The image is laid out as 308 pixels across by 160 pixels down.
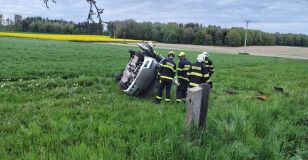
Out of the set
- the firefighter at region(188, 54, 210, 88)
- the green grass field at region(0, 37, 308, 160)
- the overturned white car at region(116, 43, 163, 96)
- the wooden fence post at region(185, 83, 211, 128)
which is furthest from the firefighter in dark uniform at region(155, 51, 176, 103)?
the wooden fence post at region(185, 83, 211, 128)

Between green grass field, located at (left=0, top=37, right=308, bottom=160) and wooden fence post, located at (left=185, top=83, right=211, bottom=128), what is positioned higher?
wooden fence post, located at (left=185, top=83, right=211, bottom=128)

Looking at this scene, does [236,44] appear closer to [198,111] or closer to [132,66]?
[132,66]

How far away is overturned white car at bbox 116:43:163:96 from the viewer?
39.4 ft

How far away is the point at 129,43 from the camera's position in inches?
2933

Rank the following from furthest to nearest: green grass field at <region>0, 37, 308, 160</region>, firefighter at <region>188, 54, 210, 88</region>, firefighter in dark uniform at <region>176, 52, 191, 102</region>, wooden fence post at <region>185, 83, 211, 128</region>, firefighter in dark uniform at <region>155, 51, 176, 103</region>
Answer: firefighter in dark uniform at <region>176, 52, 191, 102</region>
firefighter at <region>188, 54, 210, 88</region>
firefighter in dark uniform at <region>155, 51, 176, 103</region>
wooden fence post at <region>185, 83, 211, 128</region>
green grass field at <region>0, 37, 308, 160</region>

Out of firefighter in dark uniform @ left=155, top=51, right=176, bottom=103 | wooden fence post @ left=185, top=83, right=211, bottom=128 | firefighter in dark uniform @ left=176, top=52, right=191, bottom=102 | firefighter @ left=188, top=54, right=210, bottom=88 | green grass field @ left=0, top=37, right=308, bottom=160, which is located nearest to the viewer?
green grass field @ left=0, top=37, right=308, bottom=160

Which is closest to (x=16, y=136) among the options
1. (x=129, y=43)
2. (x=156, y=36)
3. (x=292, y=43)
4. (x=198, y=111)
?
(x=198, y=111)

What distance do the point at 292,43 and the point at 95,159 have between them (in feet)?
448

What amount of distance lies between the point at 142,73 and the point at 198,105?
6.37 m

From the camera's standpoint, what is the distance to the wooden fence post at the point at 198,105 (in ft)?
18.8

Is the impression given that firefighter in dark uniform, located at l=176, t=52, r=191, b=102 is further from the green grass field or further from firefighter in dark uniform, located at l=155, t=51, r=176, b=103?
the green grass field

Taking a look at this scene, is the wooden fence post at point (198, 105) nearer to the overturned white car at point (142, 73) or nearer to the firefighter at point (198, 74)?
the firefighter at point (198, 74)

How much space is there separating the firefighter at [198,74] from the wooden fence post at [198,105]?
5981 mm

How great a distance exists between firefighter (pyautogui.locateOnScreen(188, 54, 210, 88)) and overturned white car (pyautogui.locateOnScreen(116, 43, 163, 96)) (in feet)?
3.47
